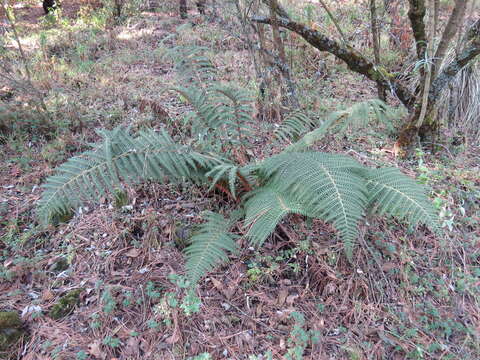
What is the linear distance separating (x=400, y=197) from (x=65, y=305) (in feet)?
6.43

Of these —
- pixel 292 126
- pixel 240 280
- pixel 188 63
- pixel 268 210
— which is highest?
pixel 188 63

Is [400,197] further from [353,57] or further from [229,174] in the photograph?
[353,57]

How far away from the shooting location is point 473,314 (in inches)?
81.1

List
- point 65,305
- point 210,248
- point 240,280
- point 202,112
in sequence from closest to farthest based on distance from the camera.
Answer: point 210,248, point 65,305, point 240,280, point 202,112

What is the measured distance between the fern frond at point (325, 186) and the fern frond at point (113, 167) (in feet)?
1.40

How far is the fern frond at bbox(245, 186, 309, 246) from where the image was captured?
1668 millimetres

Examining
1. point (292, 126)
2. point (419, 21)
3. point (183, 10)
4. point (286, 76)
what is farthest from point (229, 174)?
point (183, 10)

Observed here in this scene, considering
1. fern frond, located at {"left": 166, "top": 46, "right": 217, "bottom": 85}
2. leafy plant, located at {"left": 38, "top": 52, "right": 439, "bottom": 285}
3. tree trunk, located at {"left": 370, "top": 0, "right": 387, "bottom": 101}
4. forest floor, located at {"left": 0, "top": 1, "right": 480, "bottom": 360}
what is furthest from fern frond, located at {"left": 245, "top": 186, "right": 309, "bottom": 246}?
tree trunk, located at {"left": 370, "top": 0, "right": 387, "bottom": 101}

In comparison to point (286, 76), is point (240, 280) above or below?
below

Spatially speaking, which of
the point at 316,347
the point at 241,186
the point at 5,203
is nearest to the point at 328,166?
the point at 241,186

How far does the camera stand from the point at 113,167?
179 centimetres

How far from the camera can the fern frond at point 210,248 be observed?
1.72m

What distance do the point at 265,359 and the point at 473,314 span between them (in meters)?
1.31

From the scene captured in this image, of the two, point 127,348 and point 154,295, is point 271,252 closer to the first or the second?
point 154,295
